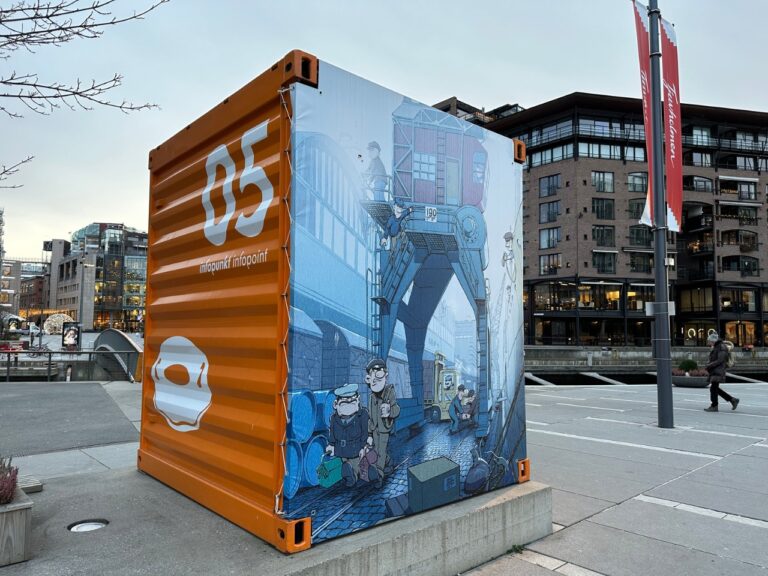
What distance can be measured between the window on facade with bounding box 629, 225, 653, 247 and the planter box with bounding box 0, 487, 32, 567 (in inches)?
2427

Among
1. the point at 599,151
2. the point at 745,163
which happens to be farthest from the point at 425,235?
the point at 745,163

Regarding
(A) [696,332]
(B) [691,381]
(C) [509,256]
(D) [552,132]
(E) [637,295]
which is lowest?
(B) [691,381]

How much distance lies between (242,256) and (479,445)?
223 cm

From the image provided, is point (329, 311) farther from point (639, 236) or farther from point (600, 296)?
point (639, 236)

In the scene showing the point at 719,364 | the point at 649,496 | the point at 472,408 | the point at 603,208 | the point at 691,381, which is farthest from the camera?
the point at 603,208

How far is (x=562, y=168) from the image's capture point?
57.7m

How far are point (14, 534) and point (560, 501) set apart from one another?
461cm

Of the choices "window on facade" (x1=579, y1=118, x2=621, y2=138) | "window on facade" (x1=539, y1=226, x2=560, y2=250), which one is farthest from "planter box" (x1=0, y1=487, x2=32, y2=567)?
"window on facade" (x1=579, y1=118, x2=621, y2=138)

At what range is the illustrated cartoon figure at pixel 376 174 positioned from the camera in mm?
3326

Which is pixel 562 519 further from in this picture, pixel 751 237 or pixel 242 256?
pixel 751 237

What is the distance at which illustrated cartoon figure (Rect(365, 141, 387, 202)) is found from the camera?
3.33m

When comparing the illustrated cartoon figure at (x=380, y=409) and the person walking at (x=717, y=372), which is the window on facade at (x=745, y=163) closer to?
the person walking at (x=717, y=372)

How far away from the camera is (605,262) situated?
56.7 meters

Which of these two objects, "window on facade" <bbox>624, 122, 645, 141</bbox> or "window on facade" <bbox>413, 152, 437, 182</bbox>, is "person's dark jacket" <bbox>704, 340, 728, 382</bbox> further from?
"window on facade" <bbox>624, 122, 645, 141</bbox>
